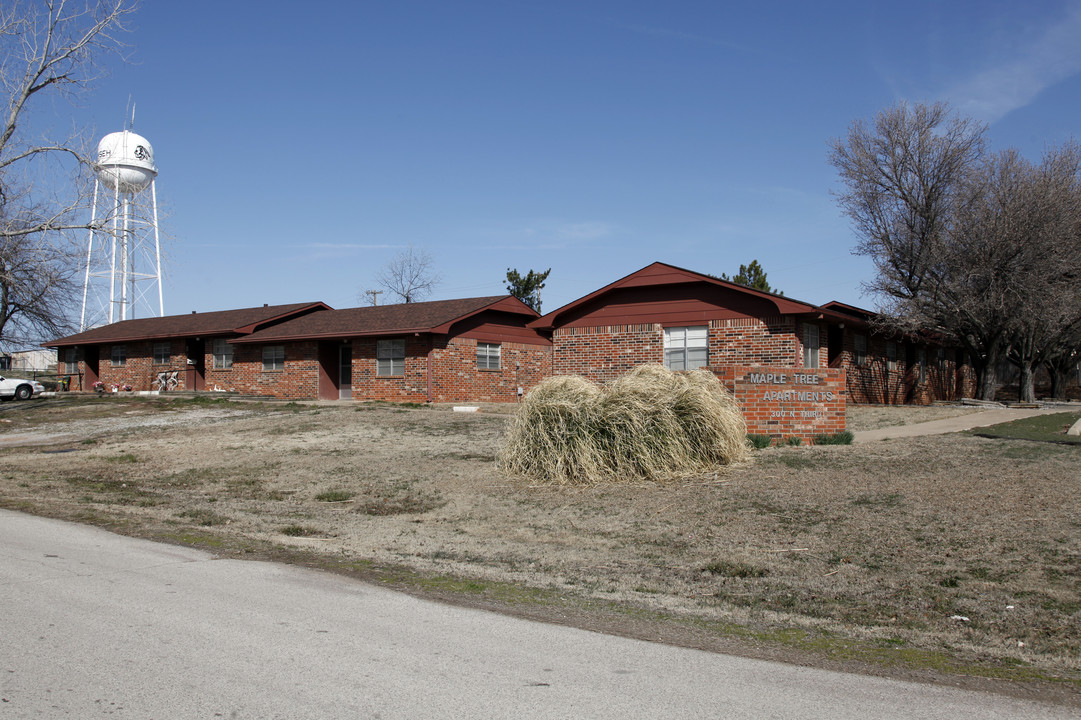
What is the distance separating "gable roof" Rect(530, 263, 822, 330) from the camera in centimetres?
1967

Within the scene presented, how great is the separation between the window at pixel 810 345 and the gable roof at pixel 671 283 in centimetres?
129

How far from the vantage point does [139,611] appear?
5.55 metres

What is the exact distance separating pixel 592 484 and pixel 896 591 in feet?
16.4

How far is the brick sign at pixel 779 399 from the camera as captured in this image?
1254 centimetres

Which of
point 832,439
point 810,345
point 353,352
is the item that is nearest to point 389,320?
point 353,352

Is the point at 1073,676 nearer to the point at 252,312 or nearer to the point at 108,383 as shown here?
the point at 252,312

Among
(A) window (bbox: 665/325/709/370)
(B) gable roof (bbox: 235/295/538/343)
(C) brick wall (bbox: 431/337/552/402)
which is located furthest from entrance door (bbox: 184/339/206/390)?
(A) window (bbox: 665/325/709/370)

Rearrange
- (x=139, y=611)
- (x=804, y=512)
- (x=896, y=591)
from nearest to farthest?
(x=139, y=611)
(x=896, y=591)
(x=804, y=512)

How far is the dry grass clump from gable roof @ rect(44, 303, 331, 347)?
24.7 m

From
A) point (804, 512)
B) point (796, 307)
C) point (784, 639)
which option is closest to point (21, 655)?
point (784, 639)

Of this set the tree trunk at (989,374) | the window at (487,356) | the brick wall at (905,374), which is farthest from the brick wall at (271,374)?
the tree trunk at (989,374)

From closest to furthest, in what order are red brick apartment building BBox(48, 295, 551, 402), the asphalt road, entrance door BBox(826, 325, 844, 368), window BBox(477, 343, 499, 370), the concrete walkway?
the asphalt road, the concrete walkway, entrance door BBox(826, 325, 844, 368), red brick apartment building BBox(48, 295, 551, 402), window BBox(477, 343, 499, 370)

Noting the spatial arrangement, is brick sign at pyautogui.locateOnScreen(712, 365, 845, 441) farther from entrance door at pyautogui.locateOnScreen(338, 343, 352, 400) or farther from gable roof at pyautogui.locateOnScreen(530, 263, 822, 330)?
entrance door at pyautogui.locateOnScreen(338, 343, 352, 400)

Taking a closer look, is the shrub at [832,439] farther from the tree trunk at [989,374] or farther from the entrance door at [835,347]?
the tree trunk at [989,374]
